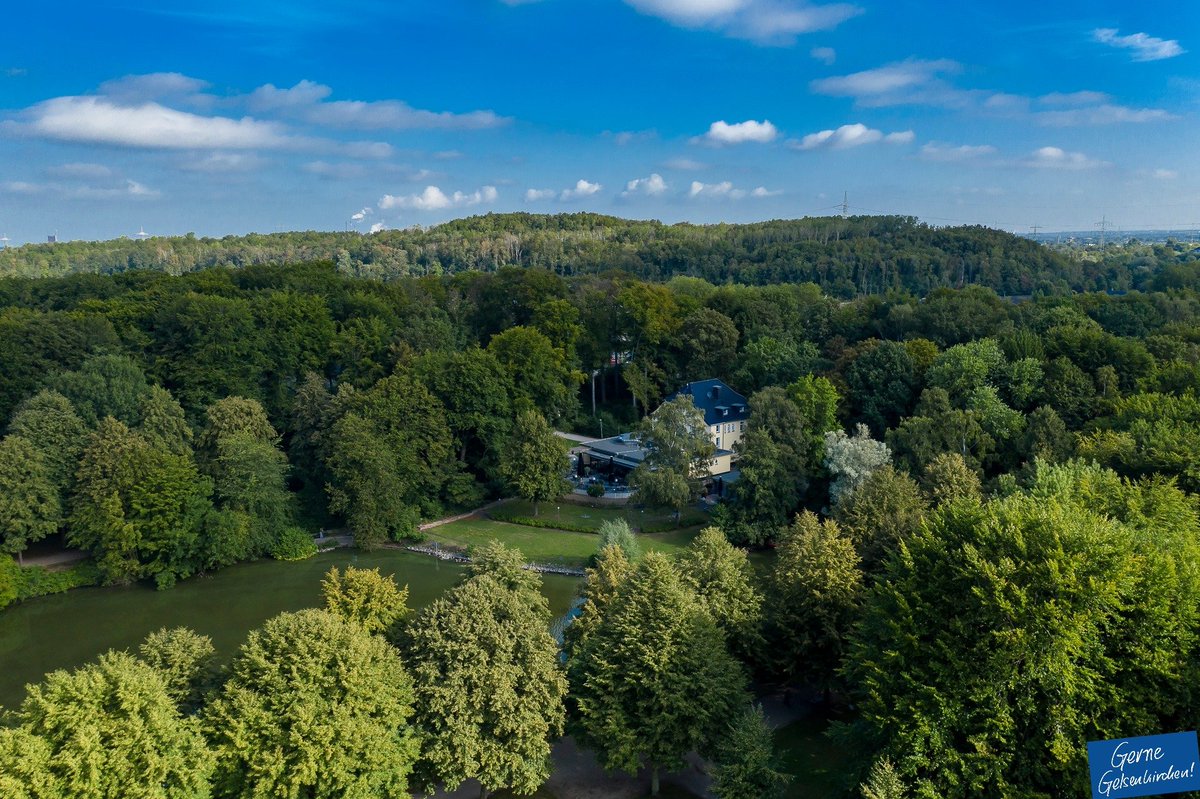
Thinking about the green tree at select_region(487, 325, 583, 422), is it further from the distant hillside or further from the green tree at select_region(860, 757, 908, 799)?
the distant hillside

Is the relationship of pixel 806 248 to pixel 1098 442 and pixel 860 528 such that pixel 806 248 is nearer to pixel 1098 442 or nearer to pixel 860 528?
pixel 1098 442

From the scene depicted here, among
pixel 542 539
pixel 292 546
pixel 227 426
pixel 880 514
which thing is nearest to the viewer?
pixel 880 514

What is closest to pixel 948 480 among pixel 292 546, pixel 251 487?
pixel 292 546

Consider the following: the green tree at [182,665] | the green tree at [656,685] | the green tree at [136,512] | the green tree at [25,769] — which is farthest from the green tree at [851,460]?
the green tree at [25,769]

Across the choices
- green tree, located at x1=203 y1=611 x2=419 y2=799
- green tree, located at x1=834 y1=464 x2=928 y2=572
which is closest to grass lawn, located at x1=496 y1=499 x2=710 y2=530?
green tree, located at x1=834 y1=464 x2=928 y2=572

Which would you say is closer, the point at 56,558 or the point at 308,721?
the point at 308,721

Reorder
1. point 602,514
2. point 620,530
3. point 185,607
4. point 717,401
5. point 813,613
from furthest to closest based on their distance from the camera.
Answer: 1. point 717,401
2. point 602,514
3. point 185,607
4. point 620,530
5. point 813,613

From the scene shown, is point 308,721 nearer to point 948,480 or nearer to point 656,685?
point 656,685

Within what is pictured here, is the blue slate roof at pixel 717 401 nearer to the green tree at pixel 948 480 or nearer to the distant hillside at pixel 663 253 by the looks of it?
the green tree at pixel 948 480
